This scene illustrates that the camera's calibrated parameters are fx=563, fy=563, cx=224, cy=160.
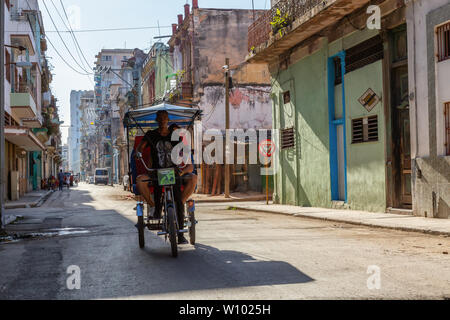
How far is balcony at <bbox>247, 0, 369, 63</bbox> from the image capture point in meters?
15.7

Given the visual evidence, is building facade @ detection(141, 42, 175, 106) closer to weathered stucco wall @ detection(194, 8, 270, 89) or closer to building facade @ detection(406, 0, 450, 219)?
weathered stucco wall @ detection(194, 8, 270, 89)

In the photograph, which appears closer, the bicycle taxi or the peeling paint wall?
the bicycle taxi

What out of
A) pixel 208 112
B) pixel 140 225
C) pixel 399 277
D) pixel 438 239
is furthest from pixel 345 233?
pixel 208 112

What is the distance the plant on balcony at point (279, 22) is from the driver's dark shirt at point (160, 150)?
1187 cm

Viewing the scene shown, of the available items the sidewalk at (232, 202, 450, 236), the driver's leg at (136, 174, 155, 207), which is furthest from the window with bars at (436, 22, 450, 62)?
the driver's leg at (136, 174, 155, 207)

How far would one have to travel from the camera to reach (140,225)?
334 inches

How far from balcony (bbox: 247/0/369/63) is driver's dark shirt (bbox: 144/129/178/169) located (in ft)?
28.4

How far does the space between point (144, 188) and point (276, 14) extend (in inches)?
523

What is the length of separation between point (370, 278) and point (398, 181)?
8.98 m

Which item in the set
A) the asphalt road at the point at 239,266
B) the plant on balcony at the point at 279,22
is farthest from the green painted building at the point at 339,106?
the asphalt road at the point at 239,266

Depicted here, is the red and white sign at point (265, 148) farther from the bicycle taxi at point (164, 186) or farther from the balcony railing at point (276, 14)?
the bicycle taxi at point (164, 186)

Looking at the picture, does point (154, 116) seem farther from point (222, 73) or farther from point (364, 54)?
point (222, 73)

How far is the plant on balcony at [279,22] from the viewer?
1905 cm

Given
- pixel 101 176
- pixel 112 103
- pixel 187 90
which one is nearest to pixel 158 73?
pixel 187 90
